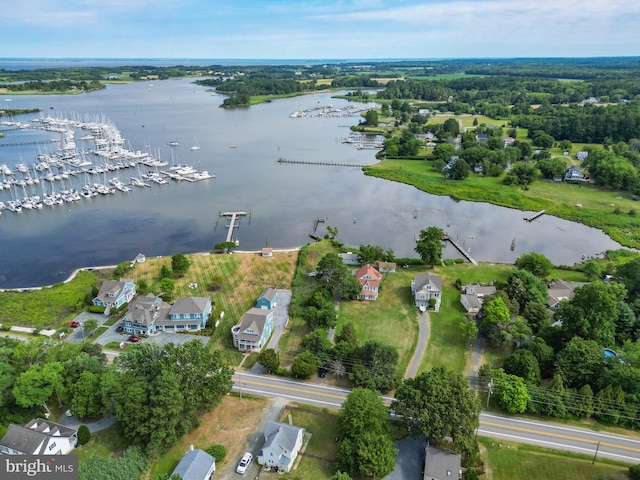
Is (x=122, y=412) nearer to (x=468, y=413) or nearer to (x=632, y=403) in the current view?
(x=468, y=413)

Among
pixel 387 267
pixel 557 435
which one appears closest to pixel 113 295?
pixel 387 267

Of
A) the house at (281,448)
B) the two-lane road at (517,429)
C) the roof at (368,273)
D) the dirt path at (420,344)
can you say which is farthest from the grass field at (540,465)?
the roof at (368,273)

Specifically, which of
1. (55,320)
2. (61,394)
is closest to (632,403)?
(61,394)

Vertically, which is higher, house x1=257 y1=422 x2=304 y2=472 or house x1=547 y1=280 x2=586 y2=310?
house x1=257 y1=422 x2=304 y2=472

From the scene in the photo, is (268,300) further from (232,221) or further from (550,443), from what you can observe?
(232,221)

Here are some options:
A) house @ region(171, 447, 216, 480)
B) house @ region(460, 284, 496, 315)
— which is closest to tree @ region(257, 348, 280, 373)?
house @ region(171, 447, 216, 480)

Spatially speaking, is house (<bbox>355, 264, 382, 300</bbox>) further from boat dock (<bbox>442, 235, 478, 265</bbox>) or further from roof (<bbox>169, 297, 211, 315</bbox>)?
boat dock (<bbox>442, 235, 478, 265</bbox>)
